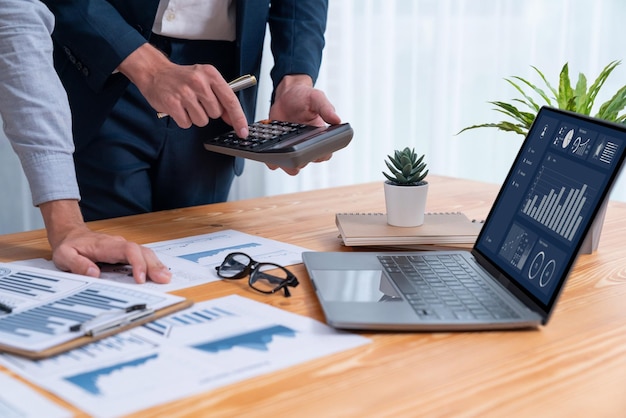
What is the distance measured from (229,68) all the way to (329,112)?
0.34 meters

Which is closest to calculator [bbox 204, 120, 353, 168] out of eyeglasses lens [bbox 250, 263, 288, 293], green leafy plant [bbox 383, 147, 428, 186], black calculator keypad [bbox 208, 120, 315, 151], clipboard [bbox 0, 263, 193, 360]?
black calculator keypad [bbox 208, 120, 315, 151]

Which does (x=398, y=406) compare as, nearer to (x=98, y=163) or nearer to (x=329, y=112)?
(x=329, y=112)

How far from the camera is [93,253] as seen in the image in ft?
3.55

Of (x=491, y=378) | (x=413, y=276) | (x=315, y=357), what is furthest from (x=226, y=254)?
(x=491, y=378)

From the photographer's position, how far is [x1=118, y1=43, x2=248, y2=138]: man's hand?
1.26 metres

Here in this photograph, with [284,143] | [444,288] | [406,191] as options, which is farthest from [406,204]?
[444,288]

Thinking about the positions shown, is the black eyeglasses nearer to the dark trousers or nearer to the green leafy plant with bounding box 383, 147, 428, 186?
the green leafy plant with bounding box 383, 147, 428, 186

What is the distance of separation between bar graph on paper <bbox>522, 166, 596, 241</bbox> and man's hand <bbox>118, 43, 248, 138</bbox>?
489 millimetres

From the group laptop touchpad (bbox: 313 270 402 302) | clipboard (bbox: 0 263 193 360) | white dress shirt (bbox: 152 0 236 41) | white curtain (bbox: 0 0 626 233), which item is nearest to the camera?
clipboard (bbox: 0 263 193 360)

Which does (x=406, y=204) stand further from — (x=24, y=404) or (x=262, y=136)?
(x=24, y=404)

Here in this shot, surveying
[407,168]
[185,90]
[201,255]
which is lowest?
[201,255]

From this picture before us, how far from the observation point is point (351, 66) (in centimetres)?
308

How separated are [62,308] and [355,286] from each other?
0.34 m

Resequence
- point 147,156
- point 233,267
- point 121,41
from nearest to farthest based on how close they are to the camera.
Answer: point 233,267 < point 121,41 < point 147,156
